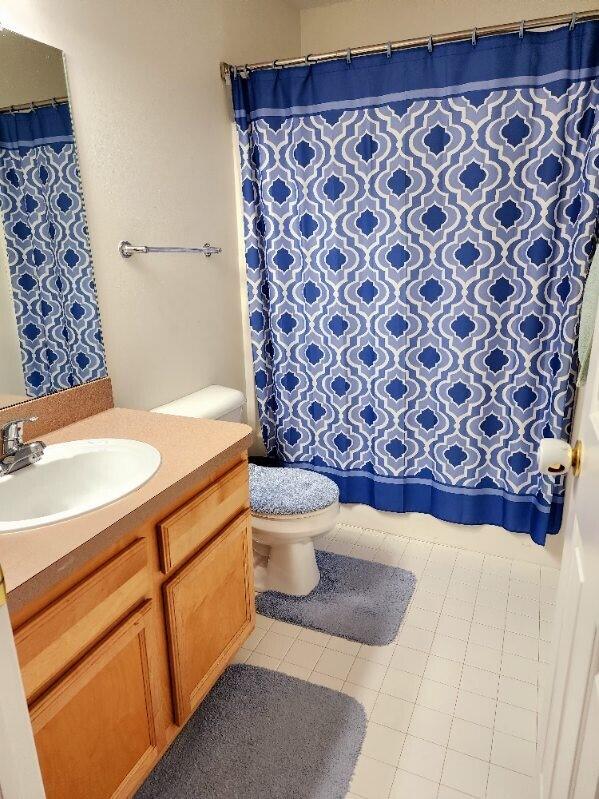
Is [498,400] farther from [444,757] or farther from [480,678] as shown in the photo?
[444,757]

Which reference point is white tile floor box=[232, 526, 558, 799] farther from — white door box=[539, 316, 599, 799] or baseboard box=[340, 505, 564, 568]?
white door box=[539, 316, 599, 799]

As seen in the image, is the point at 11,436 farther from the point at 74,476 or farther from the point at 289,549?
the point at 289,549

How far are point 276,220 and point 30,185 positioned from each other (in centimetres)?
112

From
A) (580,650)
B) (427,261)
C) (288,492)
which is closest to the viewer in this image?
(580,650)

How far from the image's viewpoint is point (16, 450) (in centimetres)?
134

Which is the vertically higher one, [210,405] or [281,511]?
[210,405]

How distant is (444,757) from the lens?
4.90ft

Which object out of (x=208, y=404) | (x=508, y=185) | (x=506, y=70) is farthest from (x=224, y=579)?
(x=506, y=70)

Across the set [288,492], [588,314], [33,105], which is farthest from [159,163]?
[588,314]

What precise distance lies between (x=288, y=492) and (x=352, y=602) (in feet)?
1.67

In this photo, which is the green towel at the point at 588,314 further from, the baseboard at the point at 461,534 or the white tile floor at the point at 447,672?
the white tile floor at the point at 447,672

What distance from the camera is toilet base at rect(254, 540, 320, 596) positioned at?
210 cm

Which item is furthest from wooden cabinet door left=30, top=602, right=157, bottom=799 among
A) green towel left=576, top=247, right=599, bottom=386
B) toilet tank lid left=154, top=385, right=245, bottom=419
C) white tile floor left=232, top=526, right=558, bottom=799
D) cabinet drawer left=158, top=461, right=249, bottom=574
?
green towel left=576, top=247, right=599, bottom=386

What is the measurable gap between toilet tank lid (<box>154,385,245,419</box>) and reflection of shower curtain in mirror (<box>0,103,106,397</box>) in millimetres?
356
